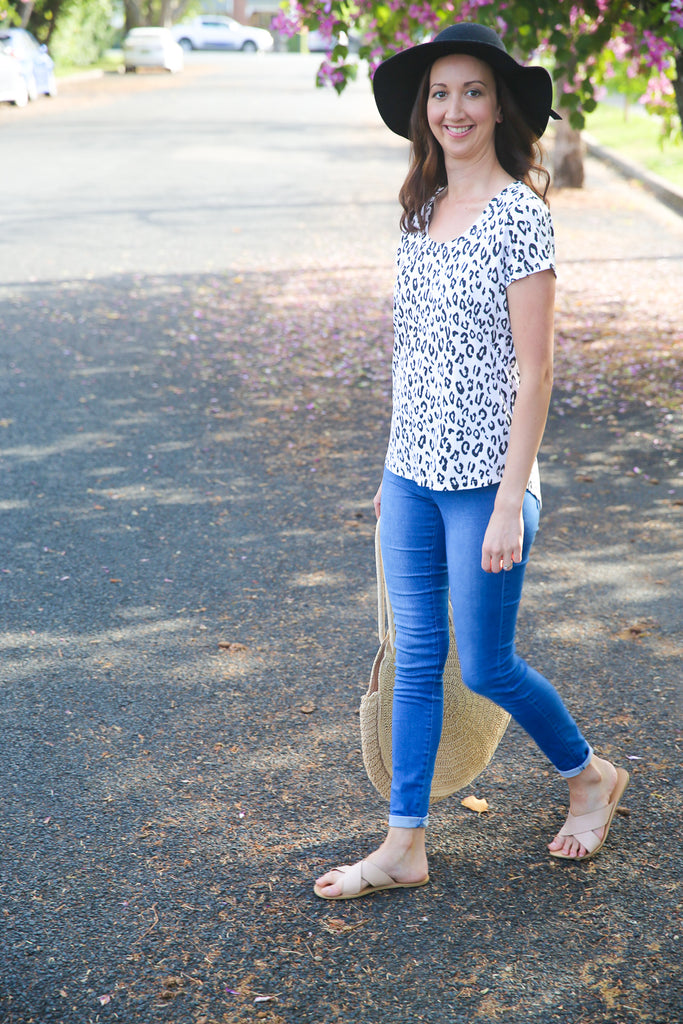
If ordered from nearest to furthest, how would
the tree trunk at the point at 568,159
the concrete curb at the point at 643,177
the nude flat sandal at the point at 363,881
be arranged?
the nude flat sandal at the point at 363,881, the concrete curb at the point at 643,177, the tree trunk at the point at 568,159

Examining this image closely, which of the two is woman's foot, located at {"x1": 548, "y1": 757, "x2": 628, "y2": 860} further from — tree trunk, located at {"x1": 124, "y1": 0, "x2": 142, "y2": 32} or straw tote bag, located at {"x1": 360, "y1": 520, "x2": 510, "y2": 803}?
tree trunk, located at {"x1": 124, "y1": 0, "x2": 142, "y2": 32}

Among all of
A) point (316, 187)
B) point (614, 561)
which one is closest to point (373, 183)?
point (316, 187)

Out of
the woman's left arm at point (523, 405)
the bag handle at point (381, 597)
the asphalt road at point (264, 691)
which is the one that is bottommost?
the asphalt road at point (264, 691)

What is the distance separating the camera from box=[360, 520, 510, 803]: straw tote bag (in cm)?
286

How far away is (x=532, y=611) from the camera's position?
4305mm

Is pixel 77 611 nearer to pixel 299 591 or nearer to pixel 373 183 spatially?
pixel 299 591

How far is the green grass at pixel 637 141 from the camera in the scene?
→ 17.9 metres

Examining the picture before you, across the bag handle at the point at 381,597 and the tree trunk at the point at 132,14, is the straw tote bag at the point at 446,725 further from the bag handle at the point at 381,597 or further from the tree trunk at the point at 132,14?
the tree trunk at the point at 132,14

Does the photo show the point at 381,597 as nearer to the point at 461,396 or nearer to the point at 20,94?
the point at 461,396

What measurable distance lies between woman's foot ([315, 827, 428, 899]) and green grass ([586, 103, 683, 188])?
13426 millimetres

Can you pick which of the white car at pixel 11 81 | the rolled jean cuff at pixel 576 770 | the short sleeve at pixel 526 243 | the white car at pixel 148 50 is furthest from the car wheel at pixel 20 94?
the rolled jean cuff at pixel 576 770

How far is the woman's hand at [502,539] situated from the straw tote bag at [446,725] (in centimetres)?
47

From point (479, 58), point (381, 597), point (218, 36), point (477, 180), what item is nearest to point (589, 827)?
point (381, 597)

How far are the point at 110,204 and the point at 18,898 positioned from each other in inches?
502
